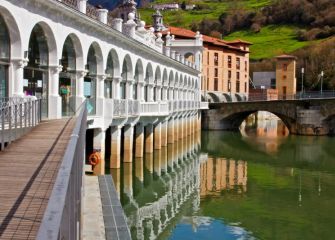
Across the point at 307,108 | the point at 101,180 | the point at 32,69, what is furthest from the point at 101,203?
the point at 307,108

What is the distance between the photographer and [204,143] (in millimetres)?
53969

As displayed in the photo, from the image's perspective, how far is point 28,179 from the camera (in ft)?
26.5

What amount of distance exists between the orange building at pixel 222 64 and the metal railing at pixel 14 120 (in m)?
60.6

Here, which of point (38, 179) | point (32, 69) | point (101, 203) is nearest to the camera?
point (38, 179)

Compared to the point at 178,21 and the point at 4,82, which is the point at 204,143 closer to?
the point at 4,82

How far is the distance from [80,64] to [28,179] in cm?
1474

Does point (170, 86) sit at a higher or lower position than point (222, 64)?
lower

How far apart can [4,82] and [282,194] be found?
51.2 feet

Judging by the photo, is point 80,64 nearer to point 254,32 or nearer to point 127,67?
point 127,67

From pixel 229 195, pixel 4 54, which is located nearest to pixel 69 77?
pixel 4 54

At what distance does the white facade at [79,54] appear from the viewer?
16406 millimetres

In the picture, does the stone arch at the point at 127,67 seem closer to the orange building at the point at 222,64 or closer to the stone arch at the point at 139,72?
the stone arch at the point at 139,72

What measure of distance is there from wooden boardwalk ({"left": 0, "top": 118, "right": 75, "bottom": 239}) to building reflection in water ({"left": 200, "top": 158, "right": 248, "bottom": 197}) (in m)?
15.0

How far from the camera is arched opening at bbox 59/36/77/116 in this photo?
70.4 feet
